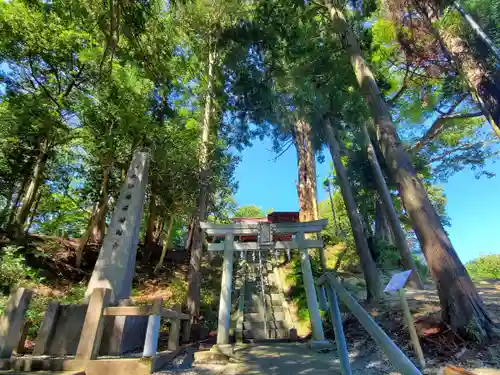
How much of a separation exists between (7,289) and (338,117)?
33.6 ft

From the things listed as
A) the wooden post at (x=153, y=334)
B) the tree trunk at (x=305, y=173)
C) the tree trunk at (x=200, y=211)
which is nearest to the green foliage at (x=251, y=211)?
the tree trunk at (x=305, y=173)

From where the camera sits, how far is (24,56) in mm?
8227

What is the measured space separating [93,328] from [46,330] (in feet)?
6.71

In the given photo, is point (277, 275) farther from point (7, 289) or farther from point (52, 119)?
point (52, 119)

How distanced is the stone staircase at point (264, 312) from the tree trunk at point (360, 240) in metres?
2.47

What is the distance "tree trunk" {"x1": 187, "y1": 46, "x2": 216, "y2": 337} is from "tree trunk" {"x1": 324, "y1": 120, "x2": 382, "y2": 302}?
12.8ft

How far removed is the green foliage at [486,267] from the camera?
15133 millimetres

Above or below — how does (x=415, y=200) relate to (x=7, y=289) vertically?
above

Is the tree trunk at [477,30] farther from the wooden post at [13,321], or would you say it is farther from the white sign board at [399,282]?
the wooden post at [13,321]

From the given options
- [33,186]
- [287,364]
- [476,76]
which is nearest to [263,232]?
[287,364]

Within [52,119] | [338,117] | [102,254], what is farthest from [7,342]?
[338,117]

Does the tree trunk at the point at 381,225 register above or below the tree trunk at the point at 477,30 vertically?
below

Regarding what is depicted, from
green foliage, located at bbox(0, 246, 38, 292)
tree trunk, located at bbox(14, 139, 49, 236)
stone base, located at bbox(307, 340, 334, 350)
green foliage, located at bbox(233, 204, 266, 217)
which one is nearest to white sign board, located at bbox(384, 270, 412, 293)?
stone base, located at bbox(307, 340, 334, 350)

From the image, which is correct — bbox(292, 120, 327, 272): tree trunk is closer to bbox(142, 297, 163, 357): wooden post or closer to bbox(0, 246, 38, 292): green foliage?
bbox(142, 297, 163, 357): wooden post
